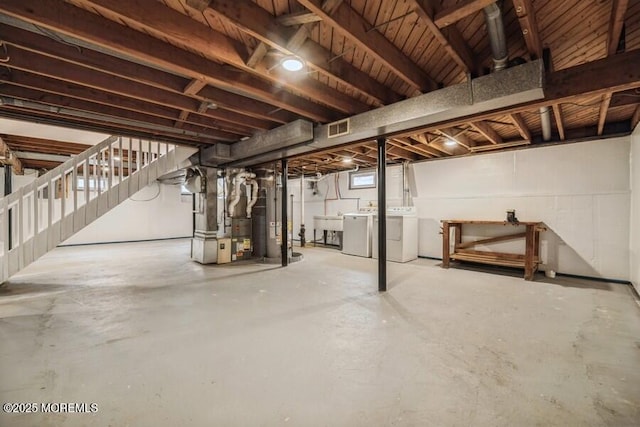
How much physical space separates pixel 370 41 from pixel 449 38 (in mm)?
579

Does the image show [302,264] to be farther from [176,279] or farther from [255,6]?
[255,6]

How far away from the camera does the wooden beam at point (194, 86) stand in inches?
101

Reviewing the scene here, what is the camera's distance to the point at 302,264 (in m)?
5.43

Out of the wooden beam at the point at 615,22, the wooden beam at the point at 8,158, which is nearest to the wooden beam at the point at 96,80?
the wooden beam at the point at 615,22

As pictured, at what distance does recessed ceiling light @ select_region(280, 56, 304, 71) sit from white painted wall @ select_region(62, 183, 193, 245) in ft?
29.7

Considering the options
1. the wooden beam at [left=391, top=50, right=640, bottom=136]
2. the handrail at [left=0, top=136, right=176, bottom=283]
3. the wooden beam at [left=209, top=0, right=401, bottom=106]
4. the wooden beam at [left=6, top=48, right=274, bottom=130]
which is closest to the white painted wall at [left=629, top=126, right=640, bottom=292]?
the wooden beam at [left=391, top=50, right=640, bottom=136]

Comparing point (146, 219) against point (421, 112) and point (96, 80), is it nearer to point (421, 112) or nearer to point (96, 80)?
point (96, 80)

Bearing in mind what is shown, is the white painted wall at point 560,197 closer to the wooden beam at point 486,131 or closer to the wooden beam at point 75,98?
the wooden beam at point 486,131

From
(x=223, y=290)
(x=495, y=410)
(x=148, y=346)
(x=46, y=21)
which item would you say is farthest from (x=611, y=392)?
(x=46, y=21)

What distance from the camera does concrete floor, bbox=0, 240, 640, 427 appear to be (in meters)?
1.49

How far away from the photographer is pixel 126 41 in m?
1.99

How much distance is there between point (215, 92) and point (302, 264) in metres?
3.50

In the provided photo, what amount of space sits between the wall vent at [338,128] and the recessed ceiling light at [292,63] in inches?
49.9

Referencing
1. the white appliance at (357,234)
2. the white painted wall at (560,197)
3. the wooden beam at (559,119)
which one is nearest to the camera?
the wooden beam at (559,119)
